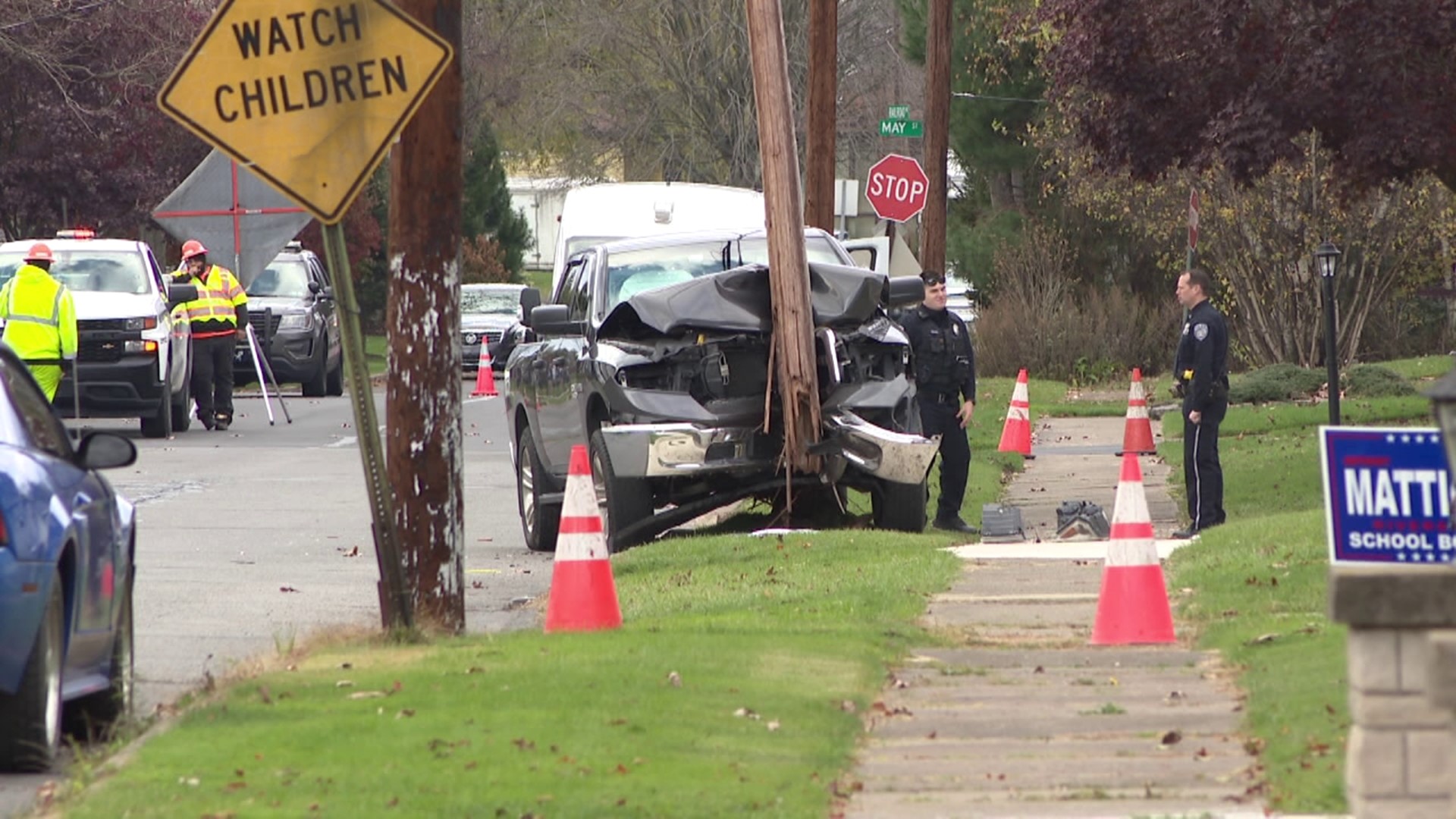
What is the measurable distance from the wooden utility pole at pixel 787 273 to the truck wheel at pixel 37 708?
22.9 feet

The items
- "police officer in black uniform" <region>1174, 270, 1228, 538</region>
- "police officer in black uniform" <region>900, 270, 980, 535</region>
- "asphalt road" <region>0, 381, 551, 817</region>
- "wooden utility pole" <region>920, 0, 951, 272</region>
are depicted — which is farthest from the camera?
"wooden utility pole" <region>920, 0, 951, 272</region>

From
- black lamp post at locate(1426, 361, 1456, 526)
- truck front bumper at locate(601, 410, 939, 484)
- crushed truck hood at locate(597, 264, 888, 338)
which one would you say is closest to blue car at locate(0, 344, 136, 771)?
black lamp post at locate(1426, 361, 1456, 526)

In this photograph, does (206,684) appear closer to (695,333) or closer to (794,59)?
(695,333)

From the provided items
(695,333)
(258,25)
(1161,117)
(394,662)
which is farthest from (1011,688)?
(1161,117)

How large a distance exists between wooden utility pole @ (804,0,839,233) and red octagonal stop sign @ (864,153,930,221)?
0.78 metres

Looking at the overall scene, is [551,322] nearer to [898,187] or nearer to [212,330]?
[898,187]

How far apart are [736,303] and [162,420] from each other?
1090cm

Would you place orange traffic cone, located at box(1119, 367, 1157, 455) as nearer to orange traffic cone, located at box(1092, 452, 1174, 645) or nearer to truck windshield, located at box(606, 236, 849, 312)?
truck windshield, located at box(606, 236, 849, 312)

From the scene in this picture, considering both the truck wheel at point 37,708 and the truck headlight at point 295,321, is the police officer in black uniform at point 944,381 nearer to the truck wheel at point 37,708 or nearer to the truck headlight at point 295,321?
the truck wheel at point 37,708

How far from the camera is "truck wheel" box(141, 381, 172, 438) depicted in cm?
2375

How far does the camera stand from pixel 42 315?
18484mm

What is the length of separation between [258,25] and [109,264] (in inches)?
632

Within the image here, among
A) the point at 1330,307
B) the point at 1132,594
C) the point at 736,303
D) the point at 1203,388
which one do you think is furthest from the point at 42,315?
the point at 1132,594

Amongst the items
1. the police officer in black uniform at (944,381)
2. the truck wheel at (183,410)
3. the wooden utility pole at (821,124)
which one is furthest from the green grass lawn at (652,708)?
the truck wheel at (183,410)
